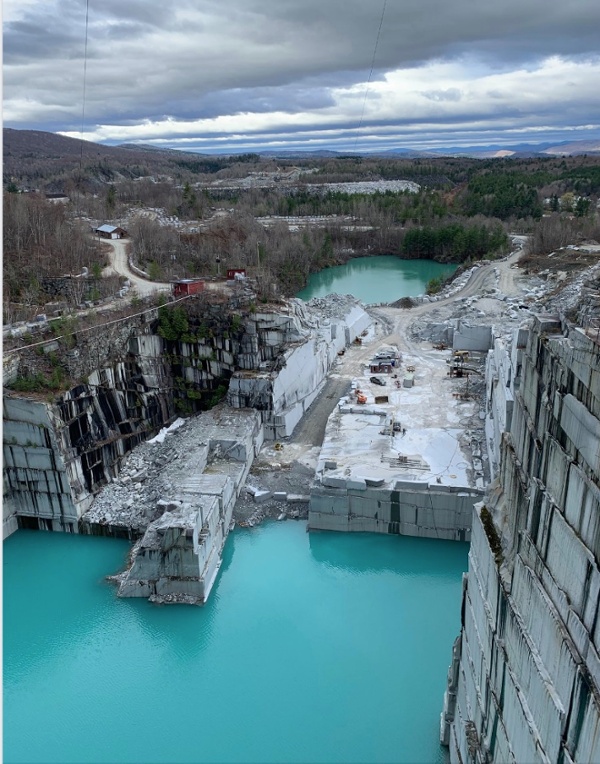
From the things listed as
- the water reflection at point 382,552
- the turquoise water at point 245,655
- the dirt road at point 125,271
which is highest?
the dirt road at point 125,271

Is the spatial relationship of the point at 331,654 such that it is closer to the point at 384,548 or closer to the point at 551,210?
the point at 384,548

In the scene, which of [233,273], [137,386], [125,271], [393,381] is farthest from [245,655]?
[125,271]

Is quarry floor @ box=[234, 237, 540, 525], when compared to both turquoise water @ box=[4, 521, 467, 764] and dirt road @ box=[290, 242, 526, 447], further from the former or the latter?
turquoise water @ box=[4, 521, 467, 764]

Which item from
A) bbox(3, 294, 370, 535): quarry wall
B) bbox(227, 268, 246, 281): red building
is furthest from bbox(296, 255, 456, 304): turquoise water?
bbox(3, 294, 370, 535): quarry wall

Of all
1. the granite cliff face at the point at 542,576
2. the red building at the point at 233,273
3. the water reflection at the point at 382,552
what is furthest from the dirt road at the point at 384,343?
the granite cliff face at the point at 542,576

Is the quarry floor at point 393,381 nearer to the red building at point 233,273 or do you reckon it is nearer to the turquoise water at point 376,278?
the red building at point 233,273

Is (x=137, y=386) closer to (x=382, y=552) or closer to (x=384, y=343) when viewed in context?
(x=382, y=552)

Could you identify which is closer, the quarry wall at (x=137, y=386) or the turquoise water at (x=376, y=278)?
the quarry wall at (x=137, y=386)

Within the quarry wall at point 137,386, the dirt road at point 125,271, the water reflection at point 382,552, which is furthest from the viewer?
the dirt road at point 125,271
